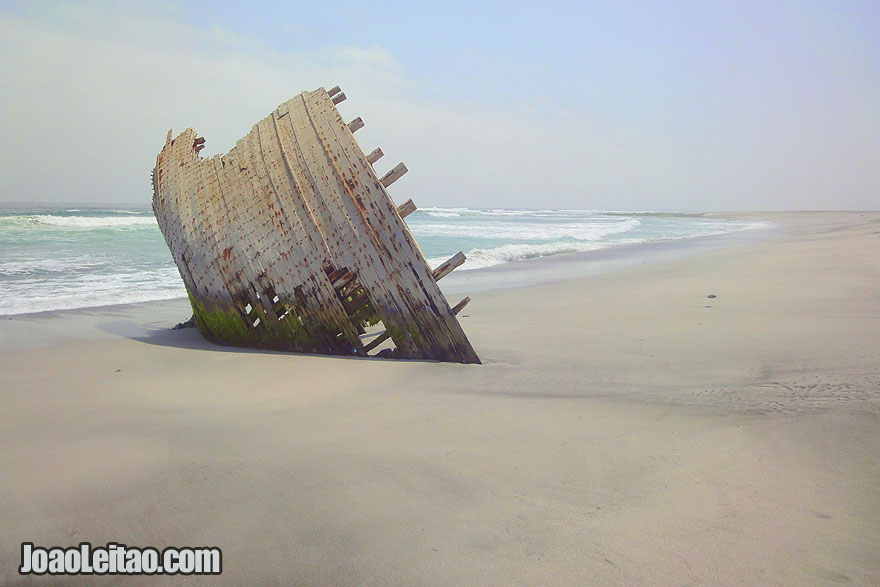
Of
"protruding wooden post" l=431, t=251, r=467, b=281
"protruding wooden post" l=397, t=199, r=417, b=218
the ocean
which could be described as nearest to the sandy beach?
"protruding wooden post" l=431, t=251, r=467, b=281

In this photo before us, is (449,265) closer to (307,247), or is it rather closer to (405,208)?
(405,208)

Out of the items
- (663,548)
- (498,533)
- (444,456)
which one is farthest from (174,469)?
(663,548)

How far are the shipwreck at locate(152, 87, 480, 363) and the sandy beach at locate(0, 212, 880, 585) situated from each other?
326mm

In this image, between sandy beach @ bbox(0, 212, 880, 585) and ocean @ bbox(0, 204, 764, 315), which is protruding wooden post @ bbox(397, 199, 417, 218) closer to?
sandy beach @ bbox(0, 212, 880, 585)

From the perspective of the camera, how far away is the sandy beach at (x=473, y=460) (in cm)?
209

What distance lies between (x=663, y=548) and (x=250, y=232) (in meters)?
4.12

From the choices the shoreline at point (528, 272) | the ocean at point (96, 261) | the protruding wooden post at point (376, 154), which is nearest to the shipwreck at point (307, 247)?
the protruding wooden post at point (376, 154)

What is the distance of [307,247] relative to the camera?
16.4ft

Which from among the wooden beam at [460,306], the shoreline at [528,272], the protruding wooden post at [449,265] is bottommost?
the wooden beam at [460,306]

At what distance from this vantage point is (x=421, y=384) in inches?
169

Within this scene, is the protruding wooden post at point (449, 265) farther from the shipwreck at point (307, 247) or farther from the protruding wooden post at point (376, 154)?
the protruding wooden post at point (376, 154)

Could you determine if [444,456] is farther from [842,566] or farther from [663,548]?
[842,566]

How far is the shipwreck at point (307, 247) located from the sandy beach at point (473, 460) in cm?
33

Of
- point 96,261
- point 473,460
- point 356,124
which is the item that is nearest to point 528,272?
point 356,124
